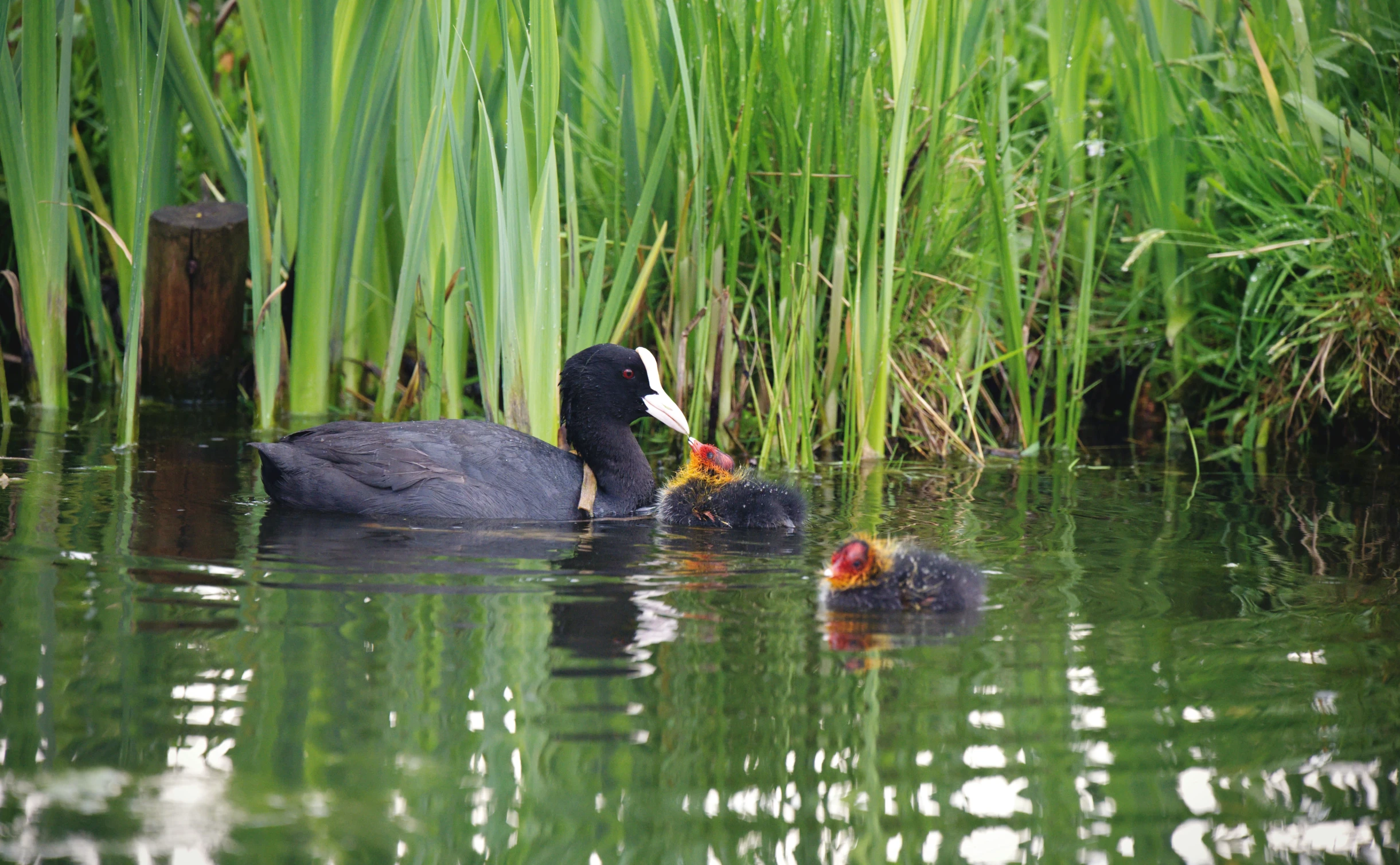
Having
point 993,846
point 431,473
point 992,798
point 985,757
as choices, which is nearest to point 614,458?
point 431,473

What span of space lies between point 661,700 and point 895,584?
1.10m

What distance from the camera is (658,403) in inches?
209

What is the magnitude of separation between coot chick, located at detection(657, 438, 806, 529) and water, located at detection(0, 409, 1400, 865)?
0.16 metres

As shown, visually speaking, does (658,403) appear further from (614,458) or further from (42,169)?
(42,169)

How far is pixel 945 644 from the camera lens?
3.22m

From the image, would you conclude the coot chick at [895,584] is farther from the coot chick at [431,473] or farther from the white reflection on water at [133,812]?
the white reflection on water at [133,812]

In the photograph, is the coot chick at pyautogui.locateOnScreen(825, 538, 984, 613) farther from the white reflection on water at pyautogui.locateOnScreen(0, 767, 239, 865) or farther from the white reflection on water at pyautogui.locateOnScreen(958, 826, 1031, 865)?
the white reflection on water at pyautogui.locateOnScreen(0, 767, 239, 865)

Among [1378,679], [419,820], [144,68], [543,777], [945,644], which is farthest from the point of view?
[144,68]

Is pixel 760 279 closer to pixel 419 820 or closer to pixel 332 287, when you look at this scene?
pixel 332 287

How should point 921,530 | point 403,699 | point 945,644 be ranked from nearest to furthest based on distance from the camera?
point 403,699, point 945,644, point 921,530

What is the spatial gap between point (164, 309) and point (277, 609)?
4.56 metres

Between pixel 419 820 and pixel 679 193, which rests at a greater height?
pixel 679 193

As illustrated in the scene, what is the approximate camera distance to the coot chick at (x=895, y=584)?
3.58 m

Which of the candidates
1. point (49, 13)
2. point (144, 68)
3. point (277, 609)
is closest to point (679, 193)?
point (144, 68)
